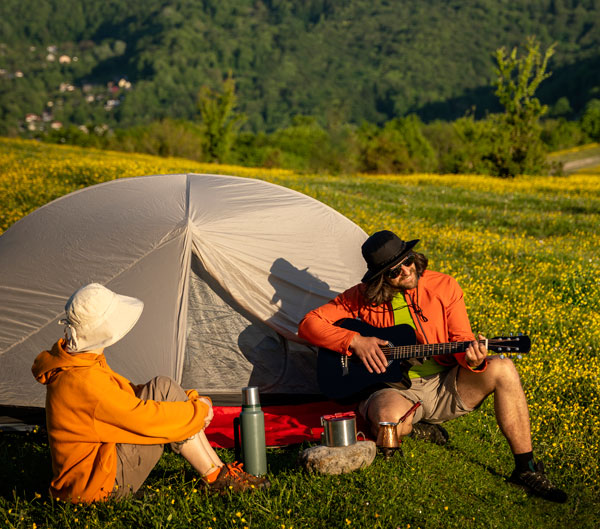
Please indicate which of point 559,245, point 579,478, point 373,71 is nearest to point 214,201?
point 579,478

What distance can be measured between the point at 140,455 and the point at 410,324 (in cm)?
247

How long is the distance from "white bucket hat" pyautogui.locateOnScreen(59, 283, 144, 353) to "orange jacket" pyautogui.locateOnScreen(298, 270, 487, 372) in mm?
2026

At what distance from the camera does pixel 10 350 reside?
244 inches

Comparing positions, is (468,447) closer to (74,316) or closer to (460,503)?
(460,503)

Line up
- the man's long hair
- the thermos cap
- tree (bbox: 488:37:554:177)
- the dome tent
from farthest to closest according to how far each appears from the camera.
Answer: tree (bbox: 488:37:554:177), the dome tent, the man's long hair, the thermos cap

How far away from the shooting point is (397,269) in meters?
5.37

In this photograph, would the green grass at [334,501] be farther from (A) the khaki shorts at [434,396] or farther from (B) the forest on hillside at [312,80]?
(B) the forest on hillside at [312,80]

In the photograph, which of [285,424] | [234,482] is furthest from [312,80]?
[234,482]

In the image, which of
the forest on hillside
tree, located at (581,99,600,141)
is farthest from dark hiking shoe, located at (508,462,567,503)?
the forest on hillside

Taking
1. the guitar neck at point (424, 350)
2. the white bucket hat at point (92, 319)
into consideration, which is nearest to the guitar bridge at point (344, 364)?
the guitar neck at point (424, 350)

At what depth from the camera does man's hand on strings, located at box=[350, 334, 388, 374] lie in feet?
16.8

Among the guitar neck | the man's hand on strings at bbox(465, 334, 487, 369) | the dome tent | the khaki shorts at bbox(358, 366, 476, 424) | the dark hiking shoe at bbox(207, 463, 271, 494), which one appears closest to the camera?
the dark hiking shoe at bbox(207, 463, 271, 494)

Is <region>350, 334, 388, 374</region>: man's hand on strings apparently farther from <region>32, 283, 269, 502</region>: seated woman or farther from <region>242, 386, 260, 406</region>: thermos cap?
<region>32, 283, 269, 502</region>: seated woman

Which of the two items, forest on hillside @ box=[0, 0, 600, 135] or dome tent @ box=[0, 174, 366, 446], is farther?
forest on hillside @ box=[0, 0, 600, 135]
